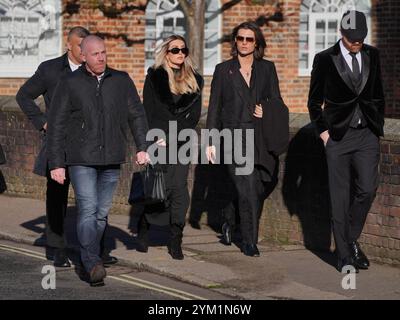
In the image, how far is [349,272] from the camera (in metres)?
10.5

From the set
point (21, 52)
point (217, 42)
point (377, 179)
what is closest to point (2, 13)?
point (21, 52)

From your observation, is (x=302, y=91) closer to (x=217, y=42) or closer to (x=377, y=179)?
(x=217, y=42)

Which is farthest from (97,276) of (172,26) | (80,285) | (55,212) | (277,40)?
(277,40)

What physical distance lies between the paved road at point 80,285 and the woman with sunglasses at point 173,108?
710 millimetres

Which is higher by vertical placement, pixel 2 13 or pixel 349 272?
pixel 2 13

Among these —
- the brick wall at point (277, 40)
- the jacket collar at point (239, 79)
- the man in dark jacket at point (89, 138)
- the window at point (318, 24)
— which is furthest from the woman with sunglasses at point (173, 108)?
the window at point (318, 24)

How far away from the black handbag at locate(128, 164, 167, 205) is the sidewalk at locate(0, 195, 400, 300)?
0.51 m

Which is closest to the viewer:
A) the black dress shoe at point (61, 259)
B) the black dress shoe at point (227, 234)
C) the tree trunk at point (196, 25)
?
the black dress shoe at point (61, 259)

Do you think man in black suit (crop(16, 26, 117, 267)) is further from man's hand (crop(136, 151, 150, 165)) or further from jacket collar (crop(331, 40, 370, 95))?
jacket collar (crop(331, 40, 370, 95))

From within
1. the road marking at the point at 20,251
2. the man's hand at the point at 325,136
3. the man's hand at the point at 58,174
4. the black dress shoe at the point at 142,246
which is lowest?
the road marking at the point at 20,251

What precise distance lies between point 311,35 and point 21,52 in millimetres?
5436

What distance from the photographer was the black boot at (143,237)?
37.5ft

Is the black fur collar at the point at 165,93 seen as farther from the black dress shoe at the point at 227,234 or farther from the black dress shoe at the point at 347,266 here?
the black dress shoe at the point at 347,266
